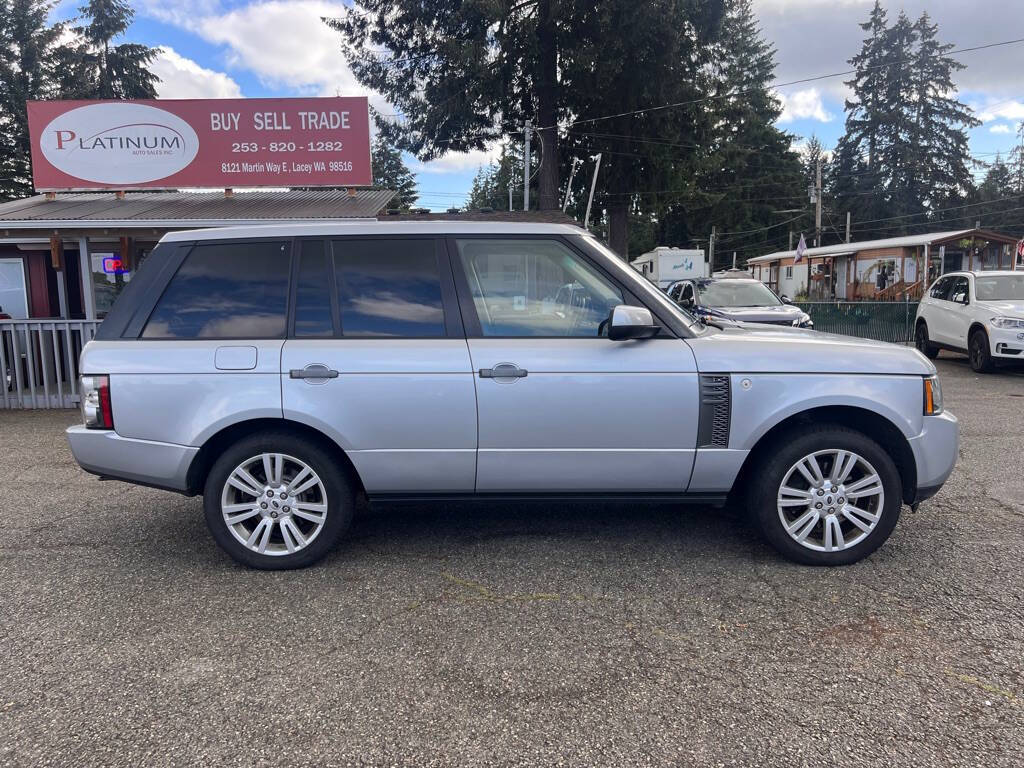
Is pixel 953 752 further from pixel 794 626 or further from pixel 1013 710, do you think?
pixel 794 626

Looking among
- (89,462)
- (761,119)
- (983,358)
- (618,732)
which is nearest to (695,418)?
(618,732)

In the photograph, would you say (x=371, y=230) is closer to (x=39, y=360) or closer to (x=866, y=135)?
(x=39, y=360)

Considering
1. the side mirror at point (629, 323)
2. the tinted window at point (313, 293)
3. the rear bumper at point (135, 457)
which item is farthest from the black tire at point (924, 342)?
the rear bumper at point (135, 457)

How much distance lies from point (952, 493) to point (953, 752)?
3445mm

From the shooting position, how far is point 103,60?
3991 cm

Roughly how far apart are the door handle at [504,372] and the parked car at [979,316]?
10.7 metres

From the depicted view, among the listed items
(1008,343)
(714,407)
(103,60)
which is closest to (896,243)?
(1008,343)

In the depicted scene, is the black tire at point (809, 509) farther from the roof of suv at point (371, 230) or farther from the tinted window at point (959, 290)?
the tinted window at point (959, 290)

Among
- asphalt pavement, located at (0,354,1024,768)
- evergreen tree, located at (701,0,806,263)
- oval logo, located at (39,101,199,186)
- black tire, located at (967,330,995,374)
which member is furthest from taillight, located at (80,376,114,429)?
evergreen tree, located at (701,0,806,263)

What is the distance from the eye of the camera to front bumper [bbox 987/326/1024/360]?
1120 centimetres

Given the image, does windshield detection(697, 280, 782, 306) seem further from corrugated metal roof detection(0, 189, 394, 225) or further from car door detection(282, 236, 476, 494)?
car door detection(282, 236, 476, 494)

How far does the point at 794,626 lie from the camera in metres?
3.36

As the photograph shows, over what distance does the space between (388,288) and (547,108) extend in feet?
63.6

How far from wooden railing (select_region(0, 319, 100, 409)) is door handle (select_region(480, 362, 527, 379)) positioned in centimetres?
765
